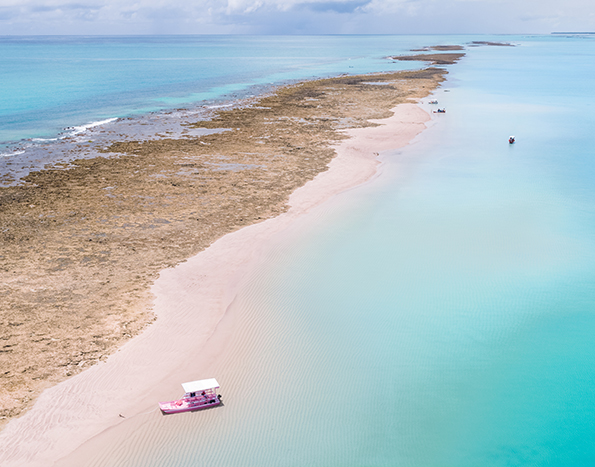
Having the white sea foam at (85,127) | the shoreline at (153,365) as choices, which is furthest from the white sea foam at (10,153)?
the shoreline at (153,365)

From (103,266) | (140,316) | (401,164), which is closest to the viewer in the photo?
(140,316)

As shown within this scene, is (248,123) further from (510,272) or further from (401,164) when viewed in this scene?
(510,272)

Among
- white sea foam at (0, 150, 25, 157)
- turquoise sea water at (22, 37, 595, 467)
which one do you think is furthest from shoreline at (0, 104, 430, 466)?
white sea foam at (0, 150, 25, 157)

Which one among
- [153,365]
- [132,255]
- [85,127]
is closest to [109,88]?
[85,127]

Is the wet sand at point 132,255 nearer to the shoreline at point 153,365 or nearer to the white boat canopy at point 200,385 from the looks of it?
the shoreline at point 153,365

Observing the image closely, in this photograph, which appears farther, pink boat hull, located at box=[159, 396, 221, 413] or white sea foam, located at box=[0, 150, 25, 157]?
white sea foam, located at box=[0, 150, 25, 157]

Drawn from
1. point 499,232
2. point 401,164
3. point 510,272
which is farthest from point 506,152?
point 510,272

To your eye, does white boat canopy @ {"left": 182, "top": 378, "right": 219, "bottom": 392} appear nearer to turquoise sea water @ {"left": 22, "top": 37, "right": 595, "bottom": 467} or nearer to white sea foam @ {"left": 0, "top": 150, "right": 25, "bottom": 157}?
turquoise sea water @ {"left": 22, "top": 37, "right": 595, "bottom": 467}
